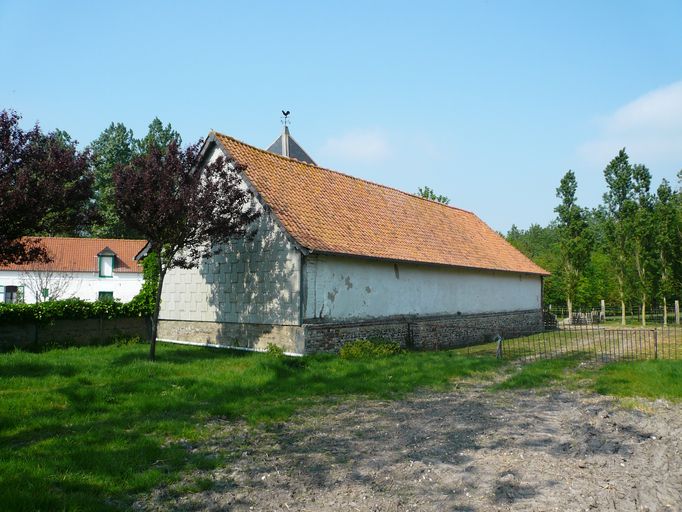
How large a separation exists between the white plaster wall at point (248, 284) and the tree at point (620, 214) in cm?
2868

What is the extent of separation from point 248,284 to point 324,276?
276cm

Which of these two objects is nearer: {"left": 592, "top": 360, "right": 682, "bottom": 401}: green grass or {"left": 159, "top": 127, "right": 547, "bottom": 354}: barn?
{"left": 592, "top": 360, "right": 682, "bottom": 401}: green grass

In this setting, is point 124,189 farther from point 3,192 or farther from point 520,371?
point 520,371

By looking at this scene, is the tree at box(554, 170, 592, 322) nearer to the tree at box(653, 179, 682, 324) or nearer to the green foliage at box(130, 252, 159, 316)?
the tree at box(653, 179, 682, 324)

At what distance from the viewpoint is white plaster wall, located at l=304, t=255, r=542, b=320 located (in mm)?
15984

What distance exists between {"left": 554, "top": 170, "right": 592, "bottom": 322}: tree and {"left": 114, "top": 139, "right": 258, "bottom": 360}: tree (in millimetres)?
30041

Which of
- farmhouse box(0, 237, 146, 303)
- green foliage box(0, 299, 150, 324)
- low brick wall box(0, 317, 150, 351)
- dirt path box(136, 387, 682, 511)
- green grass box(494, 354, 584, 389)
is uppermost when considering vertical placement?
farmhouse box(0, 237, 146, 303)

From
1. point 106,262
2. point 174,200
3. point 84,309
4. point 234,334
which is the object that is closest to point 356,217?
point 234,334

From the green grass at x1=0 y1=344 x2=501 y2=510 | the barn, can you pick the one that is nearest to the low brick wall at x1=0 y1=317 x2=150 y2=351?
the green grass at x1=0 y1=344 x2=501 y2=510

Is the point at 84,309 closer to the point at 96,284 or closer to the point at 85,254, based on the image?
the point at 96,284

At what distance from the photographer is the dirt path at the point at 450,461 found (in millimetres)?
5156

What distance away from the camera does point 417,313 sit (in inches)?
786

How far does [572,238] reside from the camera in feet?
124

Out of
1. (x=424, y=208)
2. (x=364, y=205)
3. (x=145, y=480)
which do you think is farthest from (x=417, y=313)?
(x=145, y=480)
